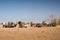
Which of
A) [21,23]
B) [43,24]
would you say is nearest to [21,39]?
[21,23]

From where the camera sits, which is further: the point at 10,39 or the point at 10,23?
the point at 10,23

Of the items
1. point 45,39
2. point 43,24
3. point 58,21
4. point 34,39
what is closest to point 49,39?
point 45,39

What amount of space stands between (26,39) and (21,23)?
21182mm

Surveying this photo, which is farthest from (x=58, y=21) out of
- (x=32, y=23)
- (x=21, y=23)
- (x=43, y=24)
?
(x=21, y=23)

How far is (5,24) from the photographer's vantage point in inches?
1305

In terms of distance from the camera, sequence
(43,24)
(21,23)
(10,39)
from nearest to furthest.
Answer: (10,39) → (21,23) → (43,24)

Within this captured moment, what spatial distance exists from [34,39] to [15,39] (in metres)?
1.52

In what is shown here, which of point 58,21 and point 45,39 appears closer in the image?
point 45,39

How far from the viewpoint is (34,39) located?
11.2 m

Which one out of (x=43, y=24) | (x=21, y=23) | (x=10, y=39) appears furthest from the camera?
(x=43, y=24)

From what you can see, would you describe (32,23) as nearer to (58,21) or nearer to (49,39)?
(58,21)

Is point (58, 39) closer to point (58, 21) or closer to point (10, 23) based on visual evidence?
point (10, 23)

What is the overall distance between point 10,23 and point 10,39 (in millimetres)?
22437

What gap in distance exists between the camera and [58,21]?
1468 inches
